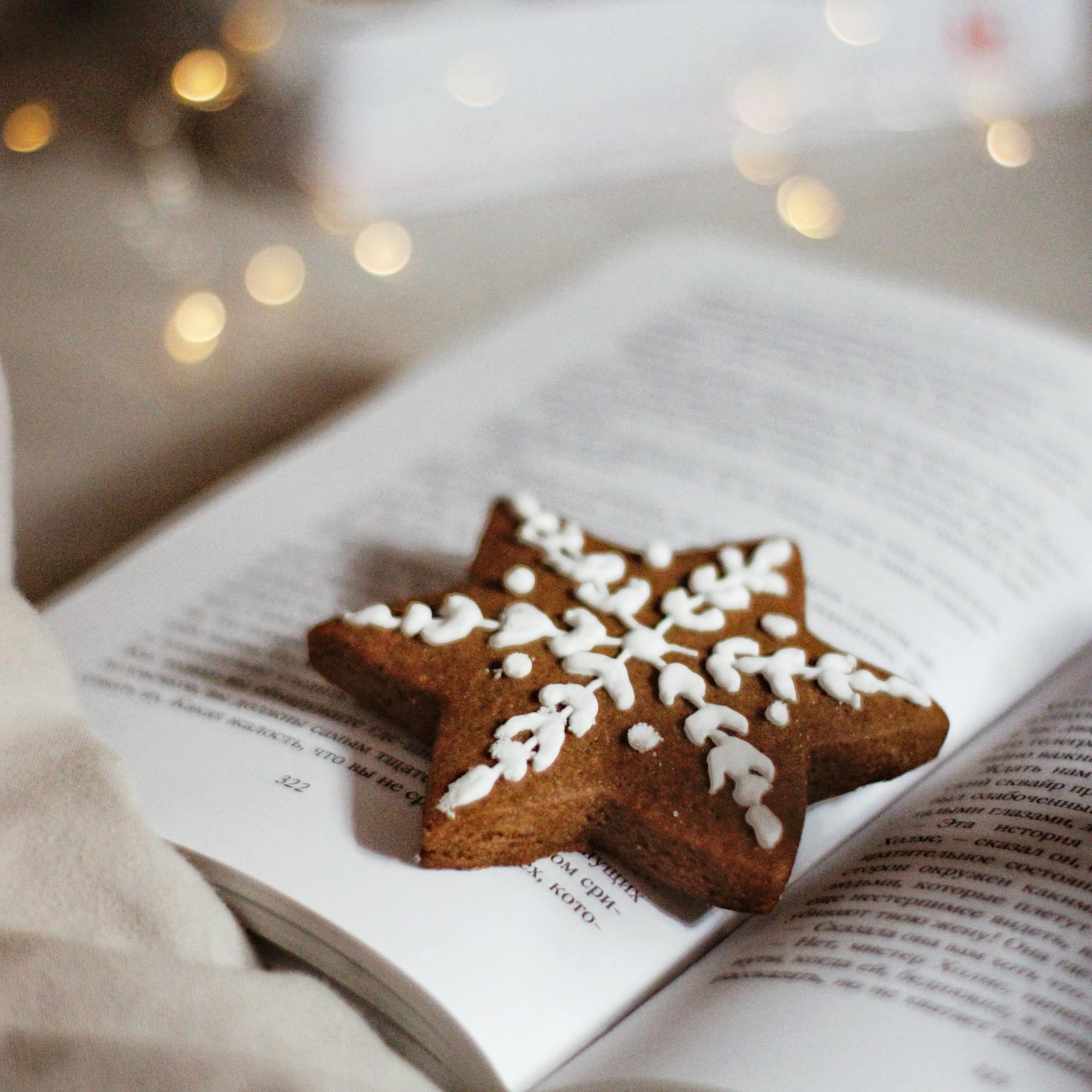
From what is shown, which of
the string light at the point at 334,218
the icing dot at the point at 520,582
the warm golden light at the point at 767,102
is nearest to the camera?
the icing dot at the point at 520,582

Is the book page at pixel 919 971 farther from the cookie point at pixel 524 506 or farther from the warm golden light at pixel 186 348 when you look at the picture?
the warm golden light at pixel 186 348

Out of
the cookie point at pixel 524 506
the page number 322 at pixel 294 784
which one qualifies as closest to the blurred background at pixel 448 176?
the cookie point at pixel 524 506

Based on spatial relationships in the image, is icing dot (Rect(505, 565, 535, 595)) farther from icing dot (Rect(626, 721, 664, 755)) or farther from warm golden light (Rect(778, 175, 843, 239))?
warm golden light (Rect(778, 175, 843, 239))

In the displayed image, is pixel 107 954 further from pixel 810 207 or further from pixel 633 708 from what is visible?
pixel 810 207

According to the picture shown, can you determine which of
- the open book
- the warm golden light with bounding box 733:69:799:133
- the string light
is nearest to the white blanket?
the open book

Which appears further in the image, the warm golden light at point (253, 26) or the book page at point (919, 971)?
the warm golden light at point (253, 26)

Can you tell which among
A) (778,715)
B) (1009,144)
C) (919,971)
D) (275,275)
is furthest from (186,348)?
(1009,144)

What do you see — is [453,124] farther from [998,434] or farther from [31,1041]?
[31,1041]
